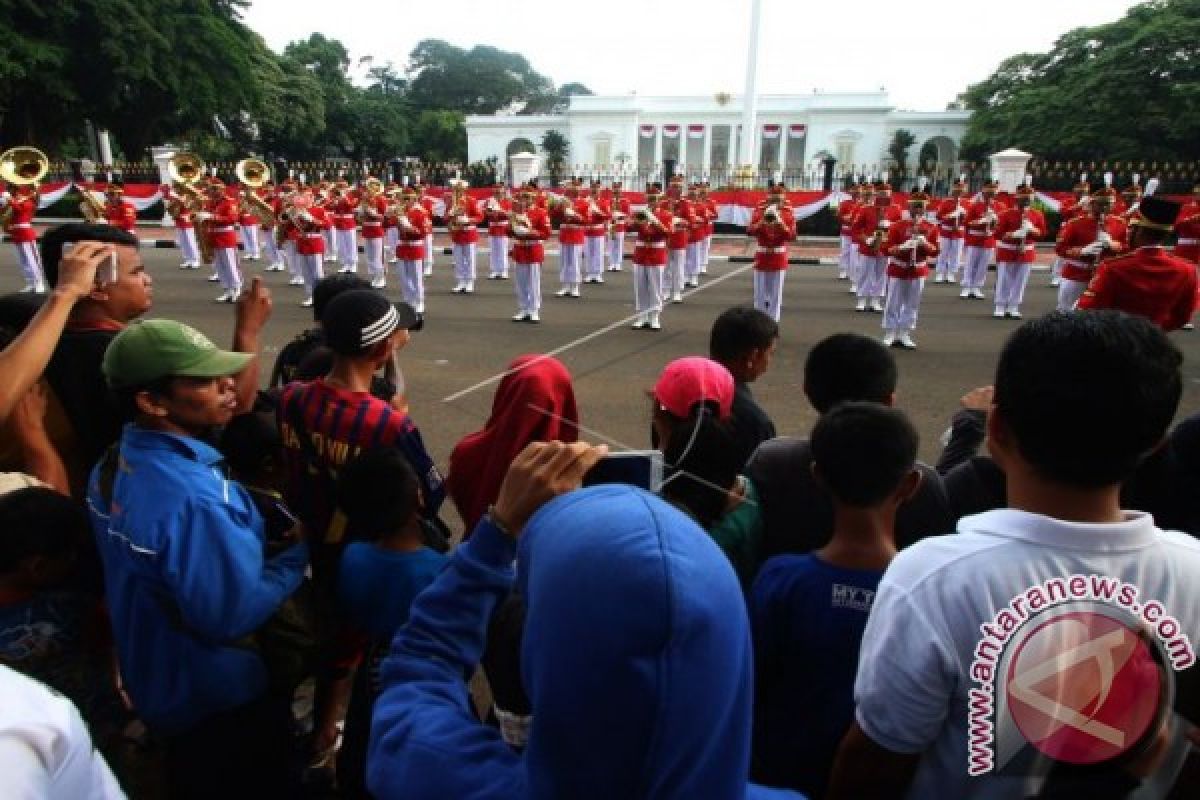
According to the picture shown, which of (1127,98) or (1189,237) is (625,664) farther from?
(1127,98)

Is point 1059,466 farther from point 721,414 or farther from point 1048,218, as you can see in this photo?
point 1048,218

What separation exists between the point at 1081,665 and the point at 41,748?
1.33 metres

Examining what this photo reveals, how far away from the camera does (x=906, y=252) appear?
9867 mm

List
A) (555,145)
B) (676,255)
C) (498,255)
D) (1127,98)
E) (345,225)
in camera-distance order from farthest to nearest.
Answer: (555,145), (1127,98), (345,225), (498,255), (676,255)

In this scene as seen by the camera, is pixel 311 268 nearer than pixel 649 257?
No

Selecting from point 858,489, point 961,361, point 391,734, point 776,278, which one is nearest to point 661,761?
point 391,734

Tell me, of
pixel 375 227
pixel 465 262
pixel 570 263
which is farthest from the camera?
pixel 375 227

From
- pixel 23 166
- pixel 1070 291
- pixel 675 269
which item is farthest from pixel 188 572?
pixel 23 166

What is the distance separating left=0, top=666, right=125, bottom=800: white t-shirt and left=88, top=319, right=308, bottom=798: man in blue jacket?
810mm

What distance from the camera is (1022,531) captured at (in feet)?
3.91

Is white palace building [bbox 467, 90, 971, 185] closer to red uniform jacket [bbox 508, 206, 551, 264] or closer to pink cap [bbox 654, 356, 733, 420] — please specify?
red uniform jacket [bbox 508, 206, 551, 264]

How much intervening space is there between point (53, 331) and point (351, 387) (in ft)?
2.69

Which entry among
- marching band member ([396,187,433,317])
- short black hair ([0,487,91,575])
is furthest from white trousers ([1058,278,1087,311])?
short black hair ([0,487,91,575])

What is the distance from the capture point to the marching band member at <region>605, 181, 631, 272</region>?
16223mm
